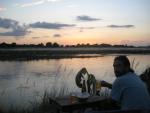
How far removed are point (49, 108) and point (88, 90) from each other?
3.35 metres

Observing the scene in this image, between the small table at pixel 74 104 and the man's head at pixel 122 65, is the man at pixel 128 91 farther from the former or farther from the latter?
the small table at pixel 74 104

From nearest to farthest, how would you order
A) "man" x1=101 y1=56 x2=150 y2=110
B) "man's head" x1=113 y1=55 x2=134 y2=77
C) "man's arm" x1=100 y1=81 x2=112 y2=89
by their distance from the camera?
"man" x1=101 y1=56 x2=150 y2=110 → "man's head" x1=113 y1=55 x2=134 y2=77 → "man's arm" x1=100 y1=81 x2=112 y2=89

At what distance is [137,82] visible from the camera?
424 cm

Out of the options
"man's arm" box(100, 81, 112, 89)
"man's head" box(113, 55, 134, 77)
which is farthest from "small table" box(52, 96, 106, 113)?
"man's head" box(113, 55, 134, 77)

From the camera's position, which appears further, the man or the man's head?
the man's head

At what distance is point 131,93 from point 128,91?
0.05 meters

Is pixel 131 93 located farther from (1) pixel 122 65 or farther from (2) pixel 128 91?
(1) pixel 122 65

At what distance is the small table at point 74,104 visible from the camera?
491 cm

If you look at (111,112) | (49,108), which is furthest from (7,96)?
(111,112)

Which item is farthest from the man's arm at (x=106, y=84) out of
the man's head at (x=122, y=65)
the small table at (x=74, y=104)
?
the man's head at (x=122, y=65)

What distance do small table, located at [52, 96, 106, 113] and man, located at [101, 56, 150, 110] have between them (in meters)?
0.78

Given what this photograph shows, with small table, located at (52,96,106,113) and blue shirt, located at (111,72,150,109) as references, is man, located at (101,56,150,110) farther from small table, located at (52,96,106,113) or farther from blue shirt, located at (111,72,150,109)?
small table, located at (52,96,106,113)

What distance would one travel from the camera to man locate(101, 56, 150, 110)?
4.17 m

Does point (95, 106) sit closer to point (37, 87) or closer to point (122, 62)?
point (122, 62)
